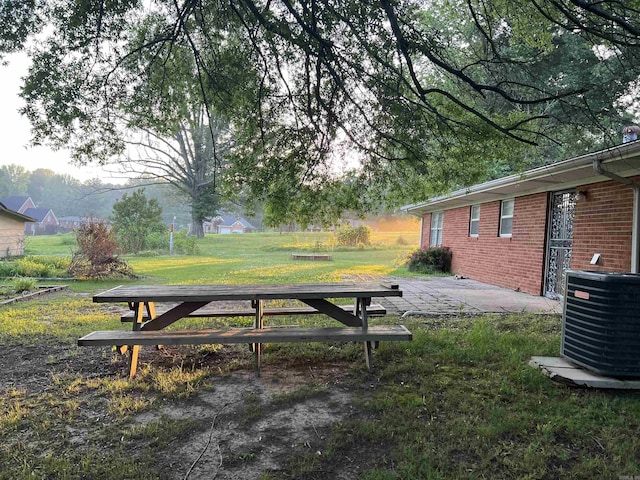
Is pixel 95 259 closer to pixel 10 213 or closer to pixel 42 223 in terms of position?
pixel 10 213

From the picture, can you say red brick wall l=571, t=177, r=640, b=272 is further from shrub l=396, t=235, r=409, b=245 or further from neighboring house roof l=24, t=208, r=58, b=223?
neighboring house roof l=24, t=208, r=58, b=223

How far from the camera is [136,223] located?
24672 millimetres

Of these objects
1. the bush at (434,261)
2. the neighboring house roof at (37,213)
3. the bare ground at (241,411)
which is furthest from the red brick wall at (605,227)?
the neighboring house roof at (37,213)

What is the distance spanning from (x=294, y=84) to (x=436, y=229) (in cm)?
1287

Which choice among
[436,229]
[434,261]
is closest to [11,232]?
[434,261]

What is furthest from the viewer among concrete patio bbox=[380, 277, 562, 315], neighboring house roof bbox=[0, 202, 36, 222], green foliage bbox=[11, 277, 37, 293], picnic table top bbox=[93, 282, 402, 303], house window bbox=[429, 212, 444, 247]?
neighboring house roof bbox=[0, 202, 36, 222]

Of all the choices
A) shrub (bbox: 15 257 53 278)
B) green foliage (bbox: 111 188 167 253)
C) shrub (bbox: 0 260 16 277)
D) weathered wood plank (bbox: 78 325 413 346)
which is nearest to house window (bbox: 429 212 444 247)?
weathered wood plank (bbox: 78 325 413 346)

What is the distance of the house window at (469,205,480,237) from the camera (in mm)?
12617

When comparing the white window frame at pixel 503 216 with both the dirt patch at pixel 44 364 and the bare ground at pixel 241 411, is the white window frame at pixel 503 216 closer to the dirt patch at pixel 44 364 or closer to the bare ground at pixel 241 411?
the bare ground at pixel 241 411

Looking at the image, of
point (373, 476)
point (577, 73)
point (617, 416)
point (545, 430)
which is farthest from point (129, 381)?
point (577, 73)

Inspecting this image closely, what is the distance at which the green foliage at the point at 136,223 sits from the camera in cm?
2377

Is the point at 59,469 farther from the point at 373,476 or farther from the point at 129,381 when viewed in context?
the point at 373,476

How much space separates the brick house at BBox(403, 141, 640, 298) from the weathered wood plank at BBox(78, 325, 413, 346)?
12.8 feet

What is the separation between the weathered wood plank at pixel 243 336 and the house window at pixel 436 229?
13.2 meters
